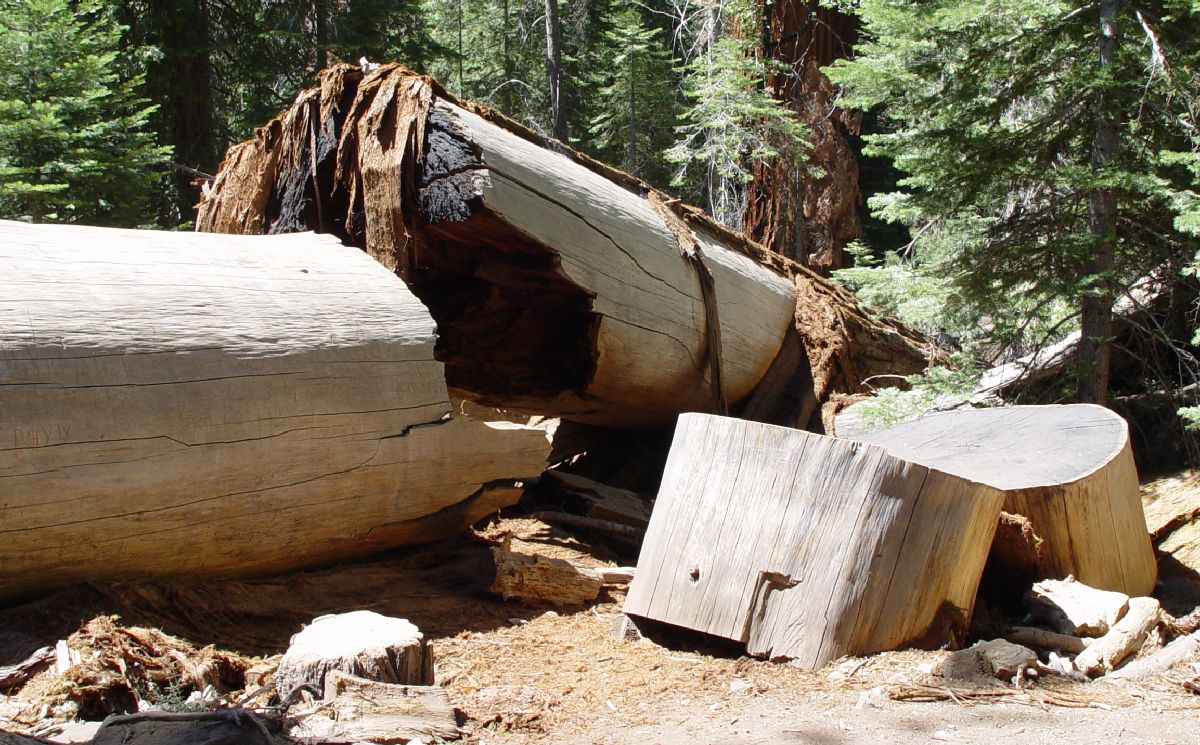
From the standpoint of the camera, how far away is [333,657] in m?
3.22

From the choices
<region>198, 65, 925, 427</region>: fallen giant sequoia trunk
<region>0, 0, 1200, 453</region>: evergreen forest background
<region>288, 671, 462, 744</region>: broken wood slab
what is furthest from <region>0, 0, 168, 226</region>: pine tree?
<region>288, 671, 462, 744</region>: broken wood slab

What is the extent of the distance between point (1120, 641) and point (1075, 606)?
1.01ft

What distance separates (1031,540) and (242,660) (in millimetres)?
3533

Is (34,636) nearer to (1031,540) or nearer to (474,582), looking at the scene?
(474,582)

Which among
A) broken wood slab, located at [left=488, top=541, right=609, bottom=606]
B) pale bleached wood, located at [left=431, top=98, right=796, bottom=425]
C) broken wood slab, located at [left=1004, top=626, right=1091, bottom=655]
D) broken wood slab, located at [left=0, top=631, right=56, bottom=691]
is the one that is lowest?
broken wood slab, located at [left=0, top=631, right=56, bottom=691]

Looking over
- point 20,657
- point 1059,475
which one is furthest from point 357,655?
point 1059,475

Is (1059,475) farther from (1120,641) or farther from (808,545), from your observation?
(808,545)

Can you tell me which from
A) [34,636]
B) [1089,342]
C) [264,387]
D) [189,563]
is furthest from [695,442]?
[1089,342]

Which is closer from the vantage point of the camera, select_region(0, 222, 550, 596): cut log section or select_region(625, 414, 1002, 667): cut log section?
select_region(0, 222, 550, 596): cut log section

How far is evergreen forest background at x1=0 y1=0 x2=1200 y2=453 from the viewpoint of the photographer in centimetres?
634

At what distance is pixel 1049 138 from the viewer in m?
6.93

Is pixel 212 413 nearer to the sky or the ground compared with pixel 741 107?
nearer to the ground

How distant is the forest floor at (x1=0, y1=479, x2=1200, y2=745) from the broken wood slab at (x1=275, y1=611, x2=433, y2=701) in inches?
10.2

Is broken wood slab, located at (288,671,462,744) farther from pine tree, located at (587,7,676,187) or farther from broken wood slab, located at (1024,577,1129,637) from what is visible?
pine tree, located at (587,7,676,187)
